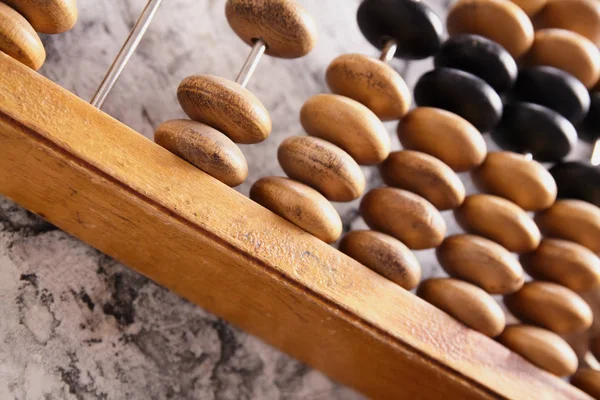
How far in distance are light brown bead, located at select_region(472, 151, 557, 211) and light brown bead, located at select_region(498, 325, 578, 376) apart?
0.44 ft

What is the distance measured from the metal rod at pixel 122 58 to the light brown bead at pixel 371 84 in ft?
0.61

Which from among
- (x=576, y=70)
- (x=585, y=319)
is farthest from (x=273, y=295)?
(x=576, y=70)

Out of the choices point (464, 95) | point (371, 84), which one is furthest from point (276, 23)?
point (464, 95)

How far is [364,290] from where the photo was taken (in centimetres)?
49

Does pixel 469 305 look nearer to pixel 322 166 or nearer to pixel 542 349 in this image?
pixel 542 349

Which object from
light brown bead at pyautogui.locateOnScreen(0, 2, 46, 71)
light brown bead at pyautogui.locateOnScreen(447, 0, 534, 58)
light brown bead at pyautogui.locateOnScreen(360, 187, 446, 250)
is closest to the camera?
light brown bead at pyautogui.locateOnScreen(0, 2, 46, 71)

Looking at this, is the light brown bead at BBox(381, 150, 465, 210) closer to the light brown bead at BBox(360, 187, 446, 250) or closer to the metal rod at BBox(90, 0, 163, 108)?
the light brown bead at BBox(360, 187, 446, 250)

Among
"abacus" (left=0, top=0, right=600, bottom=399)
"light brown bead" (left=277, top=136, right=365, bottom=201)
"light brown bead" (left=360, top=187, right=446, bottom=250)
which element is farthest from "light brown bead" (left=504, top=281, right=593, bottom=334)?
"light brown bead" (left=277, top=136, right=365, bottom=201)

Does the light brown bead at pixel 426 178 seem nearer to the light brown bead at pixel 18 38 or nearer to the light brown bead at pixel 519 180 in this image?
the light brown bead at pixel 519 180

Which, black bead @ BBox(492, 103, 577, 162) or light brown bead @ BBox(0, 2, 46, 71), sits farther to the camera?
black bead @ BBox(492, 103, 577, 162)

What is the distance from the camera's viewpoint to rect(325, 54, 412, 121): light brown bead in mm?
539

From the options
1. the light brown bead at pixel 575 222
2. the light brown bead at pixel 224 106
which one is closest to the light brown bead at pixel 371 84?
the light brown bead at pixel 224 106

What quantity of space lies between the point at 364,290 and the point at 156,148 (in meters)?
0.22

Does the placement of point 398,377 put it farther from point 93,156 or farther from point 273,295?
point 93,156
